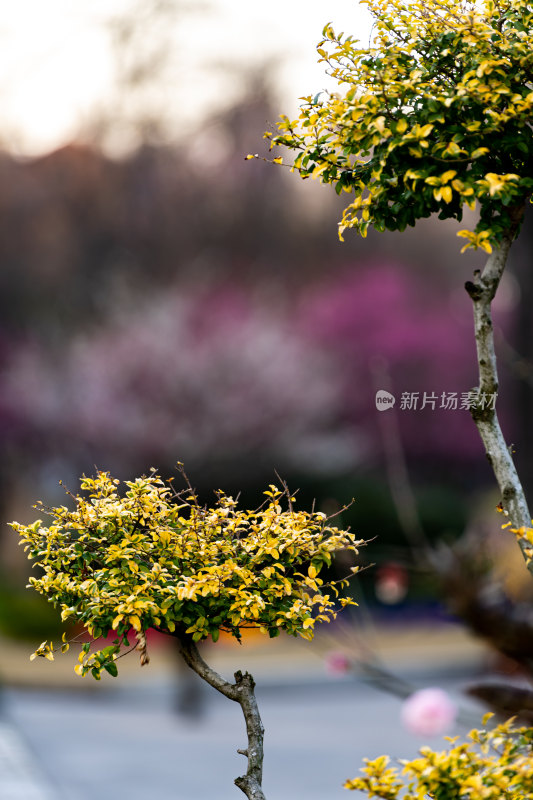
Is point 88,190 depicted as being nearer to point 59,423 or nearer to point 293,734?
point 59,423

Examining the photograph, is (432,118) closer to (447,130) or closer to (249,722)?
(447,130)

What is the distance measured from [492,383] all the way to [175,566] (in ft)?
4.08

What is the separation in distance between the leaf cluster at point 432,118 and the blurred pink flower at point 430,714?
66.3 inches

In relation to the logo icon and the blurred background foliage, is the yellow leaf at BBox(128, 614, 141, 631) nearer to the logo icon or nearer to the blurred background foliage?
the logo icon

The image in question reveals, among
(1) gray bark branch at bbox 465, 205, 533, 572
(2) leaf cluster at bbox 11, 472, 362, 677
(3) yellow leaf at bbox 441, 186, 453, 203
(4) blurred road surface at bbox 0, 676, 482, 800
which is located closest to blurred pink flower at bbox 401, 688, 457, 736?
(2) leaf cluster at bbox 11, 472, 362, 677

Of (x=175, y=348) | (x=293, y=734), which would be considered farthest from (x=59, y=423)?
(x=293, y=734)

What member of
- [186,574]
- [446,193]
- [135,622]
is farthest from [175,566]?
[446,193]

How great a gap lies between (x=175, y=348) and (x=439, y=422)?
269 inches

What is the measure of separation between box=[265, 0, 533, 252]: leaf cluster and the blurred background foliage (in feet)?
46.1

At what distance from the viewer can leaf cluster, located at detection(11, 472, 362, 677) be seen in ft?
10.0

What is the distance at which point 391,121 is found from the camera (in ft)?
10.1

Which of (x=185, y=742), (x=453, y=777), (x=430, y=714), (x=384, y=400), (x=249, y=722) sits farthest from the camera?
(x=185, y=742)

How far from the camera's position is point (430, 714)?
11.1ft

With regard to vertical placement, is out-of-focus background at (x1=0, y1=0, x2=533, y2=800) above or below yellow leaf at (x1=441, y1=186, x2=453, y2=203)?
above
